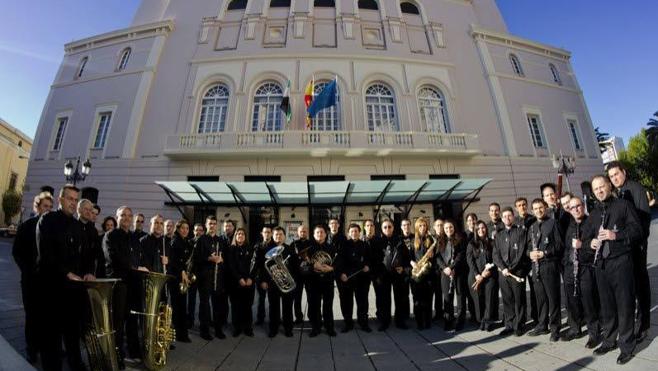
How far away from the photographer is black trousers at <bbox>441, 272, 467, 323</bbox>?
5562mm

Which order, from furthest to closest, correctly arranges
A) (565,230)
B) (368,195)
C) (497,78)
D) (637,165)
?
(637,165), (497,78), (368,195), (565,230)

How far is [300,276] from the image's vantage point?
19.4 feet

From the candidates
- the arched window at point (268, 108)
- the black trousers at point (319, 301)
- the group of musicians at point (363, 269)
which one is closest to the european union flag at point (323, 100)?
the arched window at point (268, 108)

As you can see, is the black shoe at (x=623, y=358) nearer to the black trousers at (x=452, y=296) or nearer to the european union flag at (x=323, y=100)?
the black trousers at (x=452, y=296)

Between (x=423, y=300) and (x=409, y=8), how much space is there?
2083 cm

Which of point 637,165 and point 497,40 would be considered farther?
point 637,165

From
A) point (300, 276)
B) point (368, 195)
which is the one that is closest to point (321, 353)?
point (300, 276)

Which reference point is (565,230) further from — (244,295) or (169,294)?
(169,294)

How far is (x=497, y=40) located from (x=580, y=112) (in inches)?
289

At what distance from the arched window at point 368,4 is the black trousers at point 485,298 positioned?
64.0 ft

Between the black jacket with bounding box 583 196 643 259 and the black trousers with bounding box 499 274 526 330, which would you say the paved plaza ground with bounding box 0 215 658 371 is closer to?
the black trousers with bounding box 499 274 526 330

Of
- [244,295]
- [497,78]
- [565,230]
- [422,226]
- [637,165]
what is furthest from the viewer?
[637,165]

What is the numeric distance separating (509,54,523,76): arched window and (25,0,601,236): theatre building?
0.41 ft

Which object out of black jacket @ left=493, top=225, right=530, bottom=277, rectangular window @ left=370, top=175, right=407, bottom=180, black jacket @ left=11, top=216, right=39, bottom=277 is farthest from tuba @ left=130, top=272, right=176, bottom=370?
rectangular window @ left=370, top=175, right=407, bottom=180
